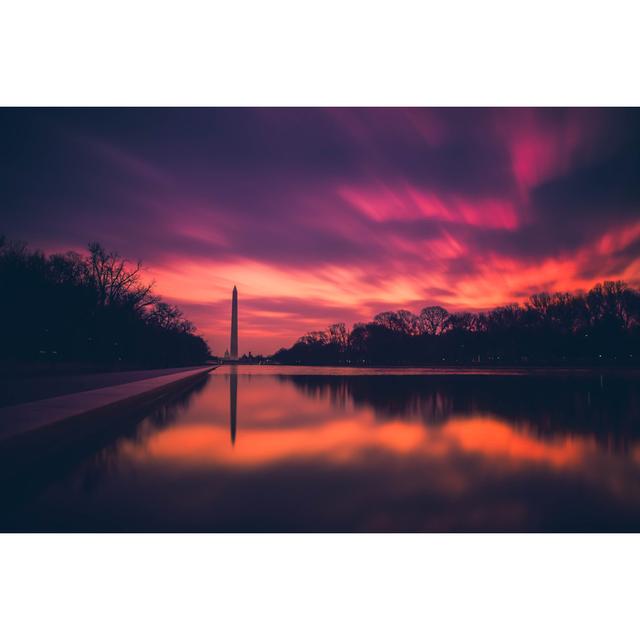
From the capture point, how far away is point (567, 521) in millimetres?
5074

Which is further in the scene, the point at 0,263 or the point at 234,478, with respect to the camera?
the point at 0,263

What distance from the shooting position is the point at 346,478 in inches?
253

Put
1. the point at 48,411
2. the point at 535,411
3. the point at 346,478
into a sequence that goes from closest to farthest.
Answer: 1. the point at 346,478
2. the point at 48,411
3. the point at 535,411

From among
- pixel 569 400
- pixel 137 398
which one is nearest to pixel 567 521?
pixel 137 398

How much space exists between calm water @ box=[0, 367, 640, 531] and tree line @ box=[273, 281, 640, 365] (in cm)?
5701

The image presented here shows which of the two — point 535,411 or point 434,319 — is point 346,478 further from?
point 434,319

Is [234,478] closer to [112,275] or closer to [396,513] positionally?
[396,513]

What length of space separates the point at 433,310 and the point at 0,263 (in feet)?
222

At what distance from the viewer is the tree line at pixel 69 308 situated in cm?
2789

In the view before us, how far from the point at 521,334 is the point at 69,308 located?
5844cm

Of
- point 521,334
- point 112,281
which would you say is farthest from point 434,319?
point 112,281

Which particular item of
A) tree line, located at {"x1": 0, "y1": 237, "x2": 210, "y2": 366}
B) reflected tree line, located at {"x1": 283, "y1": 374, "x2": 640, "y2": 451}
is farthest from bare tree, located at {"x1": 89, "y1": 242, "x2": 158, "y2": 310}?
reflected tree line, located at {"x1": 283, "y1": 374, "x2": 640, "y2": 451}

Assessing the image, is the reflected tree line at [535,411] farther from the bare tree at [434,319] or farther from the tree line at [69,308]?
the bare tree at [434,319]

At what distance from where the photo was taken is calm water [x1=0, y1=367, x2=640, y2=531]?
5082mm
